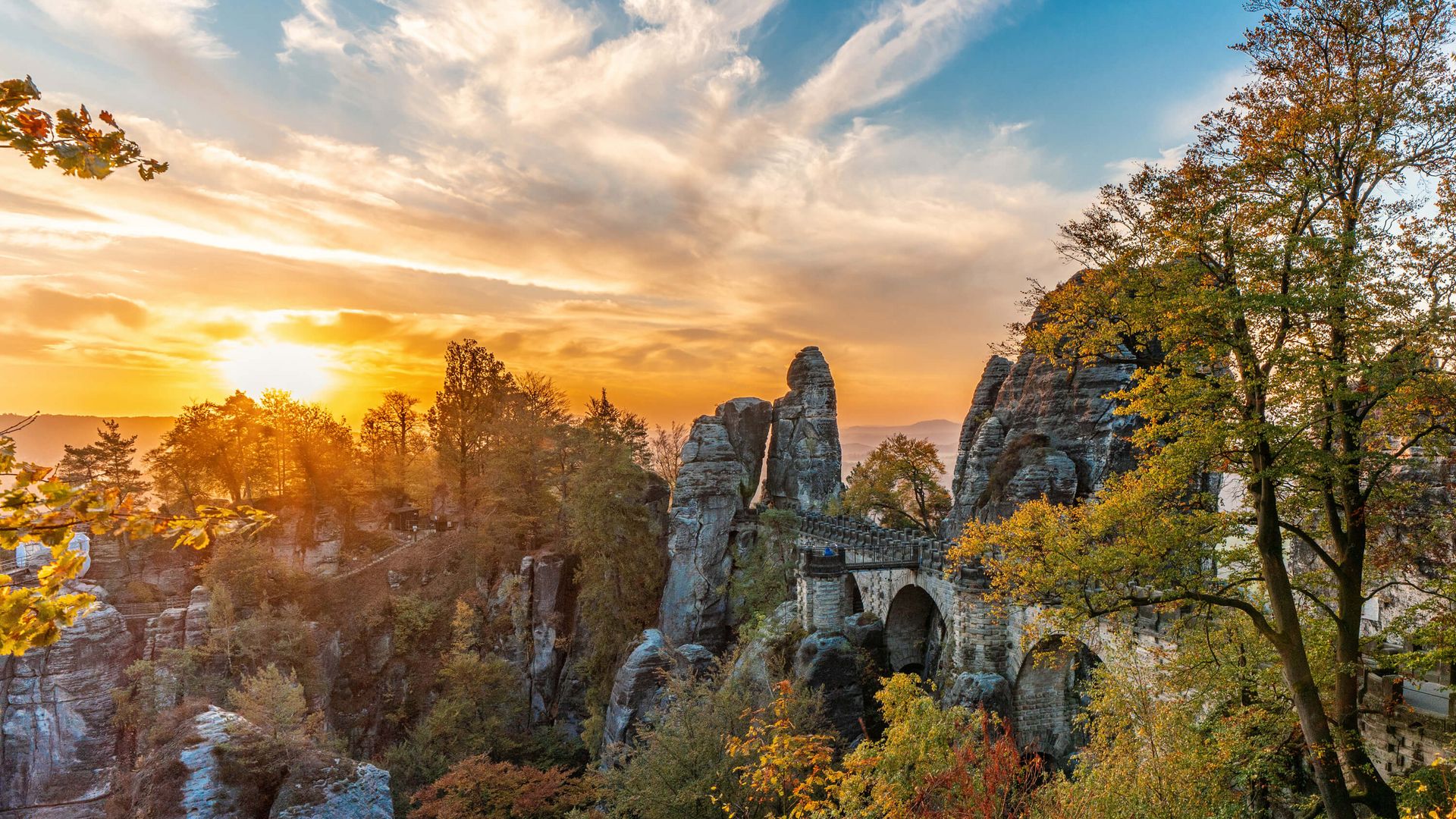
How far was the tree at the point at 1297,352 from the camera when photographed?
32.8 feet

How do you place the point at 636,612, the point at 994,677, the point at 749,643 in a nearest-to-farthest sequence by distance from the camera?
the point at 994,677
the point at 749,643
the point at 636,612

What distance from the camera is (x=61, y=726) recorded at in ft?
98.3

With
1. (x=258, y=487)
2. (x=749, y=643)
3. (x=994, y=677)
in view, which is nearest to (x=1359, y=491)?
(x=994, y=677)

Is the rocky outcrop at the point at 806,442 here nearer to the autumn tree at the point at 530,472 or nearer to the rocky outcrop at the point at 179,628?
the autumn tree at the point at 530,472

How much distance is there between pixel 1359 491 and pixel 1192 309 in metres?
4.29

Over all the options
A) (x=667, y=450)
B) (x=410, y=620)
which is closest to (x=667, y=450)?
(x=667, y=450)

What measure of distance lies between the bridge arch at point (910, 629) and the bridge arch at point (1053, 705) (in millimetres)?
7285

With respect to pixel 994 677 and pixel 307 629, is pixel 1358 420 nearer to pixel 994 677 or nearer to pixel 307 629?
pixel 994 677

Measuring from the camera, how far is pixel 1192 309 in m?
10.3

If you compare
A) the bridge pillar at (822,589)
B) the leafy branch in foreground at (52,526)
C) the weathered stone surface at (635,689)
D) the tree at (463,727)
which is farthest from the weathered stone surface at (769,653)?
the leafy branch in foreground at (52,526)

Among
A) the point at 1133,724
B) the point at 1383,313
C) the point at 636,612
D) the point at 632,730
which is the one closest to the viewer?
the point at 1383,313

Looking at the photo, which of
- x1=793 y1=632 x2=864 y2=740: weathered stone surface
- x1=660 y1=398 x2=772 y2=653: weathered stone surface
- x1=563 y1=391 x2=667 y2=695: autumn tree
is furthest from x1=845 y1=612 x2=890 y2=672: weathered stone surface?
x1=563 y1=391 x2=667 y2=695: autumn tree

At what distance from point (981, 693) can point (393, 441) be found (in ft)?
173

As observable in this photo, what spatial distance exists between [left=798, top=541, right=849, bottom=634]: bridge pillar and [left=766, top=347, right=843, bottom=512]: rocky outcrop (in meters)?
19.2
